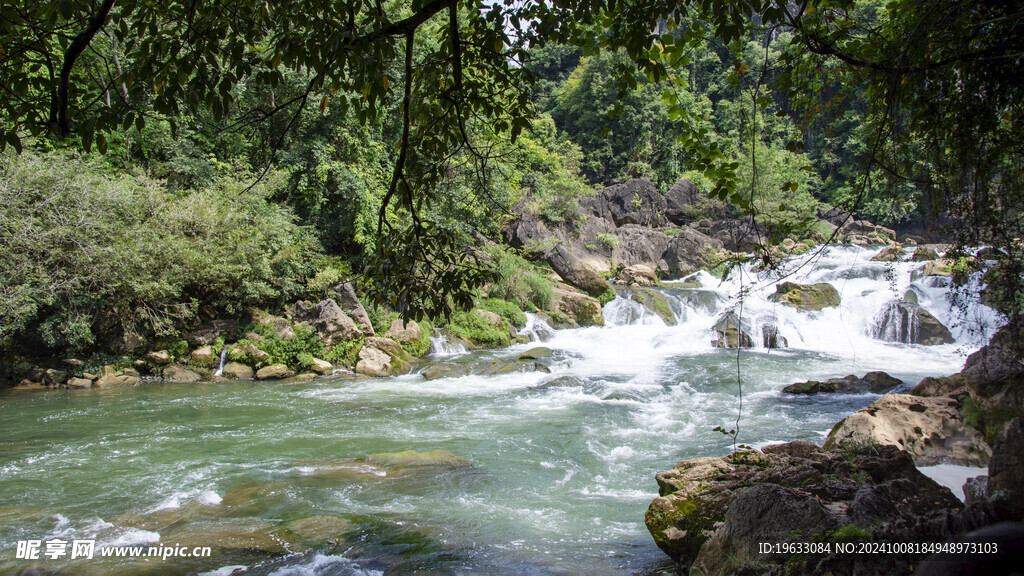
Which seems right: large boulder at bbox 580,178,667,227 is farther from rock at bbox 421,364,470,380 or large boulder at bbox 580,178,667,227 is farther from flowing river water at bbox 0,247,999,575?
rock at bbox 421,364,470,380

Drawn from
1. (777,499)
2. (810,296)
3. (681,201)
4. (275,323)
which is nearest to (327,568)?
(777,499)

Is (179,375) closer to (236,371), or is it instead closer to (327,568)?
(236,371)

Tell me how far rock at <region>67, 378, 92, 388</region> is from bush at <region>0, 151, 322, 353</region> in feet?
2.34

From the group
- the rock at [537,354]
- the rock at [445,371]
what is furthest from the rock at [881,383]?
the rock at [445,371]

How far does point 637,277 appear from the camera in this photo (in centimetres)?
2255

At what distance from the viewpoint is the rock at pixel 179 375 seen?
11.3 m

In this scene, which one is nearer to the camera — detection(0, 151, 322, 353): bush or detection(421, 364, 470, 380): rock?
detection(0, 151, 322, 353): bush

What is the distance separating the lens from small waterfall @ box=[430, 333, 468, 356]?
13934mm

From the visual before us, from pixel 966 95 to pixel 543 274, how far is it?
16692 mm

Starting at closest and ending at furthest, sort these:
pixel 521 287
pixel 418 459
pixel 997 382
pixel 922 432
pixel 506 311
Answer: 1. pixel 997 382
2. pixel 922 432
3. pixel 418 459
4. pixel 506 311
5. pixel 521 287

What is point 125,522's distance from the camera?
4.75 m

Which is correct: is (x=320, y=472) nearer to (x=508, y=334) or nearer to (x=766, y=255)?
(x=766, y=255)

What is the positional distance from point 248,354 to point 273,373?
86cm

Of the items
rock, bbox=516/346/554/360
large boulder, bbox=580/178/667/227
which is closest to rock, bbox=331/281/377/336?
rock, bbox=516/346/554/360
